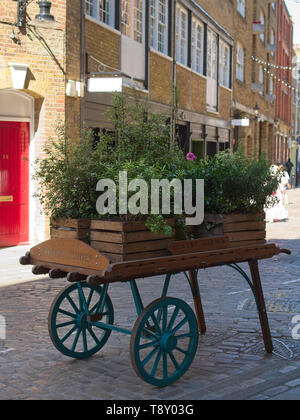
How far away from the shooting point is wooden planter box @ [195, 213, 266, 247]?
16.8ft

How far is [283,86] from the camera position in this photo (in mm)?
46438

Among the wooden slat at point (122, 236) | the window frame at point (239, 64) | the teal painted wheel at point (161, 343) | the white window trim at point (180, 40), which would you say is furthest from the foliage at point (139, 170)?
the window frame at point (239, 64)

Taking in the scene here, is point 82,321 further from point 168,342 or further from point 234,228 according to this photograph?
point 234,228

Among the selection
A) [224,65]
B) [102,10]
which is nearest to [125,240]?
[102,10]

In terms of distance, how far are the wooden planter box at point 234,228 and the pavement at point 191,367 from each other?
38.5 inches

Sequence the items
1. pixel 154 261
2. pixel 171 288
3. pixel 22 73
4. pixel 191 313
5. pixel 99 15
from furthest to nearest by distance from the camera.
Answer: pixel 99 15 < pixel 22 73 < pixel 171 288 < pixel 191 313 < pixel 154 261

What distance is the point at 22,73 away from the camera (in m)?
11.2

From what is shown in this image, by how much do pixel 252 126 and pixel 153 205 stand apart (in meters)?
27.4

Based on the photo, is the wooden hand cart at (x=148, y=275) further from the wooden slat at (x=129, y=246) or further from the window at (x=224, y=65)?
the window at (x=224, y=65)

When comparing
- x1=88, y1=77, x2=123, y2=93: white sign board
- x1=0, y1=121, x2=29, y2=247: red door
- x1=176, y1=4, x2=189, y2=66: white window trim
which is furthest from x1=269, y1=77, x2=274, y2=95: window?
x1=0, y1=121, x2=29, y2=247: red door

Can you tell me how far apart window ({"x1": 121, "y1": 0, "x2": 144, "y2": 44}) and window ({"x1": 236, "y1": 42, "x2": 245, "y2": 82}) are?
12942 mm

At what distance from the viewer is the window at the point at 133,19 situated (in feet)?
48.1

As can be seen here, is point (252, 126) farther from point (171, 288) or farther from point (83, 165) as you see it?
point (83, 165)
